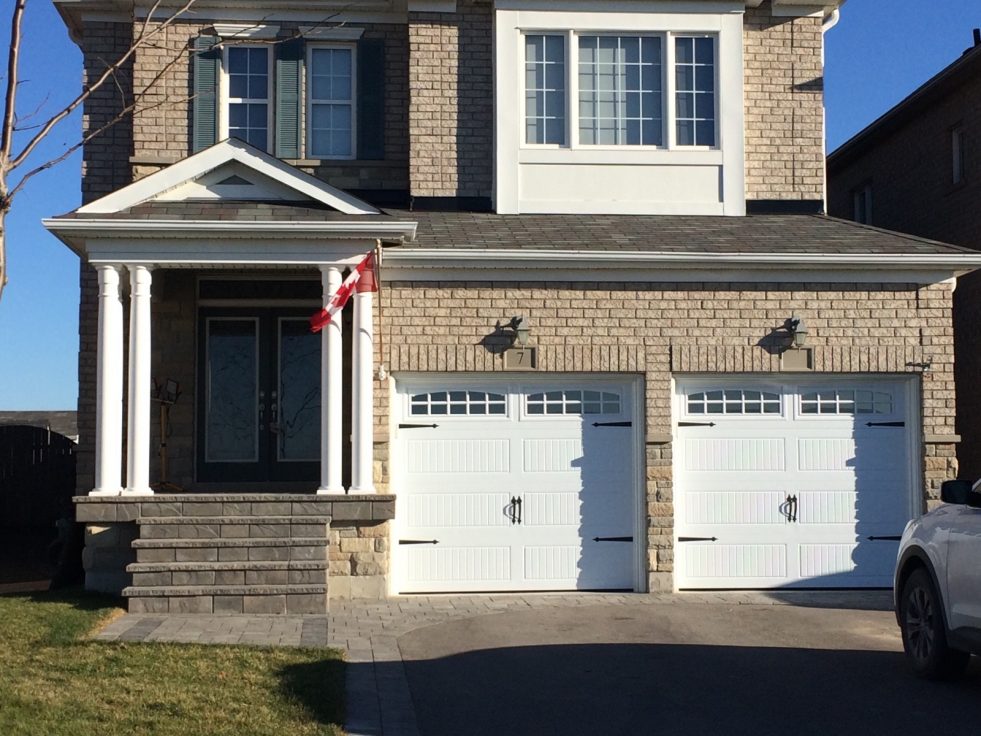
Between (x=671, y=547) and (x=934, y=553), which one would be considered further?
(x=671, y=547)

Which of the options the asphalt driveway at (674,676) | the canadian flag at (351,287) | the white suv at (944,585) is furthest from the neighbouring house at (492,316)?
the white suv at (944,585)

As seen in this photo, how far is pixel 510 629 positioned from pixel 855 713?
12.3ft

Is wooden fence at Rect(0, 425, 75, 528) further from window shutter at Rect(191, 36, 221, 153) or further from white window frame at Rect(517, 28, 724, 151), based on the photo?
white window frame at Rect(517, 28, 724, 151)

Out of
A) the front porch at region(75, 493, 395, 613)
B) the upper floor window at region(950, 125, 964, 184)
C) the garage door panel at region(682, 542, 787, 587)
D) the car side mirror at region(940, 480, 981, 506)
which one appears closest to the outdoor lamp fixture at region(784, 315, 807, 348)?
the garage door panel at region(682, 542, 787, 587)

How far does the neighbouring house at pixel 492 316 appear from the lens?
39.7ft

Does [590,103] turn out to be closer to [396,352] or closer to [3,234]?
[396,352]

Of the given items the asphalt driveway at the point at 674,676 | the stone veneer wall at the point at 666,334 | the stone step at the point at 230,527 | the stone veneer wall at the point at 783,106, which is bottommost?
the asphalt driveway at the point at 674,676

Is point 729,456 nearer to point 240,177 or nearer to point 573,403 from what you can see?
point 573,403

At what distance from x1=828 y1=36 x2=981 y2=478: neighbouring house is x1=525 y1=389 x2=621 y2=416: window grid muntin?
211 inches

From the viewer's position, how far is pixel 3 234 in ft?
29.1

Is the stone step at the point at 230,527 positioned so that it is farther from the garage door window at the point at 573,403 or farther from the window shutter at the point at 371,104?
the window shutter at the point at 371,104

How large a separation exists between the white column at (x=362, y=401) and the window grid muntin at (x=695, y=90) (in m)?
4.58

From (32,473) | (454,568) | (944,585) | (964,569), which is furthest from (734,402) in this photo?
(32,473)

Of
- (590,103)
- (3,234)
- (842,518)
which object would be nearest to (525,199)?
(590,103)
